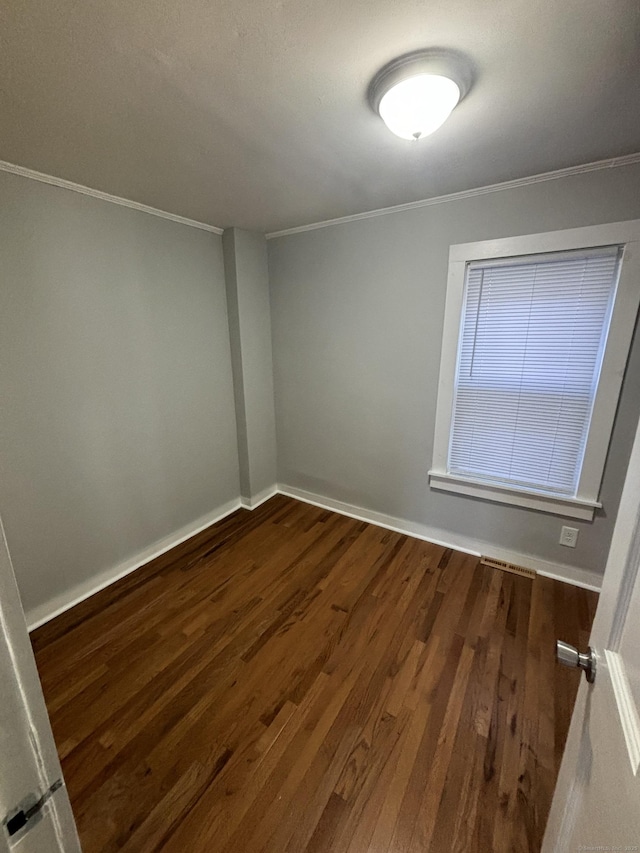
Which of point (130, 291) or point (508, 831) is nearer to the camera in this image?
point (508, 831)

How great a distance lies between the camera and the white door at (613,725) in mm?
474

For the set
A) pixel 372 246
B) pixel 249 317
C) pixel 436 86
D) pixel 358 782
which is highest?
pixel 436 86

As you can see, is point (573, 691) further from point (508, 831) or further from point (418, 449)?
point (418, 449)

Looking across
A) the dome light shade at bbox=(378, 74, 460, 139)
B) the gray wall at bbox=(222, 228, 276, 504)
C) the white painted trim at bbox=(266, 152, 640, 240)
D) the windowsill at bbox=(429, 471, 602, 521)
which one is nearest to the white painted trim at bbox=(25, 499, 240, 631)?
the gray wall at bbox=(222, 228, 276, 504)

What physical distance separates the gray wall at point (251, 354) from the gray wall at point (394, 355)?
0.10 meters

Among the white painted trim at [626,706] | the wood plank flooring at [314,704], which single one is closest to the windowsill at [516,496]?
the wood plank flooring at [314,704]

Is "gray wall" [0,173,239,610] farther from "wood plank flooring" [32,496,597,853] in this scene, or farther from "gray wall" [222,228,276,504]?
"wood plank flooring" [32,496,597,853]

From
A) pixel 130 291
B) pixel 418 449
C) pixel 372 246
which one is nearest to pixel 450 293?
pixel 372 246

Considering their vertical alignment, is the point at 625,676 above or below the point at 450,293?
below

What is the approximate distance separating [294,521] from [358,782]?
1.72m

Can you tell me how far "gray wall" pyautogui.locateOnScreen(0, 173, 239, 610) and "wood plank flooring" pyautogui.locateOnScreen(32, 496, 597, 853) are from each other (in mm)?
425

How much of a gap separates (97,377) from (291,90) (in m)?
1.66

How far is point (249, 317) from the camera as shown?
270 centimetres

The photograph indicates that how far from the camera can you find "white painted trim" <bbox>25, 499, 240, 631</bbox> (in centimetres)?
189
